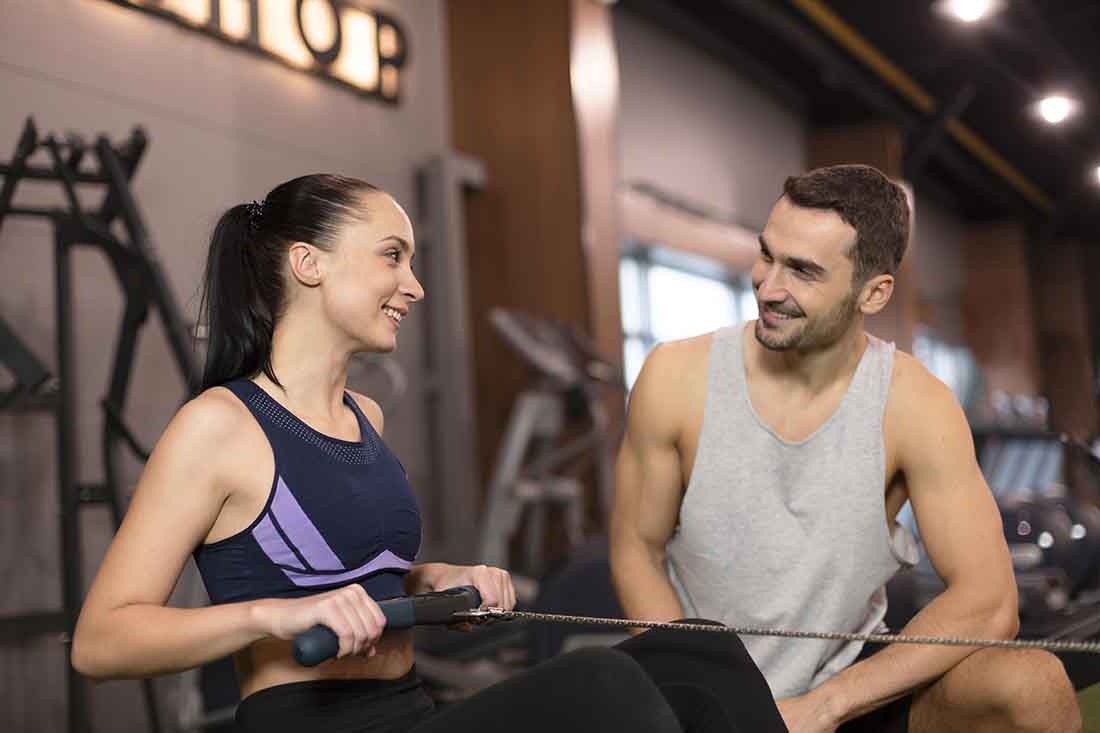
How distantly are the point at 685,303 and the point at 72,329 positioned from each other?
633 centimetres

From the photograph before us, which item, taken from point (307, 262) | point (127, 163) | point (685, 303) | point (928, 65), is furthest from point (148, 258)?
point (928, 65)

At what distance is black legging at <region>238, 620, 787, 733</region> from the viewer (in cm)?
117

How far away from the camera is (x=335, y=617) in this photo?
1.08 meters

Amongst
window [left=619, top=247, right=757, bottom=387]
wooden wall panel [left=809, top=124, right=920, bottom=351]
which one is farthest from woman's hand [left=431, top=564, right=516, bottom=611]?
wooden wall panel [left=809, top=124, right=920, bottom=351]

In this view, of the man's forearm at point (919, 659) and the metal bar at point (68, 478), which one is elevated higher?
the metal bar at point (68, 478)

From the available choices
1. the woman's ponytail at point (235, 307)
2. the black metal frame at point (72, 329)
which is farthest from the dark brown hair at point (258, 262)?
the black metal frame at point (72, 329)

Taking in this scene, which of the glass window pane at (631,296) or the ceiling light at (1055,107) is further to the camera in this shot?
the ceiling light at (1055,107)

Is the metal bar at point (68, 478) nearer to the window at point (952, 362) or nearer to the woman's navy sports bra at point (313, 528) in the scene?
the woman's navy sports bra at point (313, 528)

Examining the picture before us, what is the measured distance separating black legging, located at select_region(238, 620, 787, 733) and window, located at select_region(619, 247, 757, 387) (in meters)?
5.49

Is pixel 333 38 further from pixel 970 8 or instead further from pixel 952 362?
pixel 952 362

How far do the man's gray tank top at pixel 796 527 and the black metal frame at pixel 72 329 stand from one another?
43.7 inches

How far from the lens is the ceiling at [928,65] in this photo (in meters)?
7.92

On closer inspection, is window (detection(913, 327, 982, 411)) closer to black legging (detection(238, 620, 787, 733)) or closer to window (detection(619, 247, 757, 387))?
window (detection(619, 247, 757, 387))

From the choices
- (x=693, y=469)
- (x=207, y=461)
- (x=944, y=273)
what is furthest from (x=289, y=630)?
(x=944, y=273)
